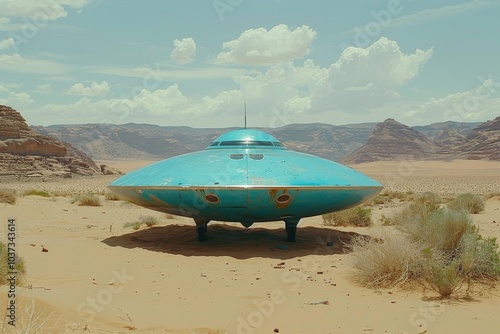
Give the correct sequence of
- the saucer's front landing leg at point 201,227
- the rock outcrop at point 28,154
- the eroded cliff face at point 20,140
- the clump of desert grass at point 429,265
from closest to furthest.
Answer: the clump of desert grass at point 429,265 < the saucer's front landing leg at point 201,227 < the rock outcrop at point 28,154 < the eroded cliff face at point 20,140

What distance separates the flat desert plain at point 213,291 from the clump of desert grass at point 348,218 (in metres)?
2.01

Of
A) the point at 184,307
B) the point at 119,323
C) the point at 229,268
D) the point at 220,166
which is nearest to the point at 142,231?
the point at 220,166

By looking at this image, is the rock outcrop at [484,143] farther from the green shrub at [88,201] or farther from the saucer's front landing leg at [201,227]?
the saucer's front landing leg at [201,227]

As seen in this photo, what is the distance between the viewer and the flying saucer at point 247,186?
32.1 ft

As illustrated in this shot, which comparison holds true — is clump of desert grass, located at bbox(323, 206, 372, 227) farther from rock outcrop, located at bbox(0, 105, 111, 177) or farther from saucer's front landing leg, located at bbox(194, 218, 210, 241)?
rock outcrop, located at bbox(0, 105, 111, 177)

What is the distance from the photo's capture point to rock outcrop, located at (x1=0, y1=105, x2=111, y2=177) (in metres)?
63.5

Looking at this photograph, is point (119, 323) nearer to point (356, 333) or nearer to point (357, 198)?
point (356, 333)

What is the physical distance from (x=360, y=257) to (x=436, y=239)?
140 cm

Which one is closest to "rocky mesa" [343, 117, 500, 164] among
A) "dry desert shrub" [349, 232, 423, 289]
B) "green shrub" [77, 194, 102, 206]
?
"green shrub" [77, 194, 102, 206]

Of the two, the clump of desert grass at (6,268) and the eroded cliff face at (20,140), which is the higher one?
the eroded cliff face at (20,140)

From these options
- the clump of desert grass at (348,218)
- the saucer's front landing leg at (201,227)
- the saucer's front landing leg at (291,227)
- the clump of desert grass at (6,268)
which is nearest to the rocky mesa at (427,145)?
the clump of desert grass at (348,218)

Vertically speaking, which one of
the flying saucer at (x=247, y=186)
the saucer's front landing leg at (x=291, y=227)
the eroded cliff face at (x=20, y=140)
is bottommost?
the saucer's front landing leg at (x=291, y=227)

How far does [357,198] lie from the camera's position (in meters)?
10.9

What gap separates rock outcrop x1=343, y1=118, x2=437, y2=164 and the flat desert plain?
458ft
